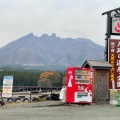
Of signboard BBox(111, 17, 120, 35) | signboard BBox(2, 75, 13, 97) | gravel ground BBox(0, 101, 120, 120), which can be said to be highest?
signboard BBox(111, 17, 120, 35)

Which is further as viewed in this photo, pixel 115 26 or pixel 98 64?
pixel 115 26

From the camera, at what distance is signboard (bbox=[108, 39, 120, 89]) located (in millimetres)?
19469

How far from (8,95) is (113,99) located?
680cm

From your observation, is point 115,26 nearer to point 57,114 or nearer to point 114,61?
point 114,61

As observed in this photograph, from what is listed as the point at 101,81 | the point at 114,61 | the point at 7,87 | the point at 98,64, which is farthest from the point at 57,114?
the point at 7,87

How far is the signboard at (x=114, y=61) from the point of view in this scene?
19.5 meters

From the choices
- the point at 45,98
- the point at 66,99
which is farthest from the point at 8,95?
the point at 66,99

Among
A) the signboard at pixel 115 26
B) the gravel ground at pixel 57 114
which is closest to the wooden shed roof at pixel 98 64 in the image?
the signboard at pixel 115 26

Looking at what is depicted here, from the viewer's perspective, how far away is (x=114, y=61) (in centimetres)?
1970

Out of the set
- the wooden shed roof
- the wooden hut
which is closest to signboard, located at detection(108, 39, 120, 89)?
the wooden hut

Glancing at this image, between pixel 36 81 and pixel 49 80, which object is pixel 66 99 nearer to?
pixel 49 80

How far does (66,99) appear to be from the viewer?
18.1m

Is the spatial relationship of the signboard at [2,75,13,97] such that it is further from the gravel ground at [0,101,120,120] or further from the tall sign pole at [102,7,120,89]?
the tall sign pole at [102,7,120,89]

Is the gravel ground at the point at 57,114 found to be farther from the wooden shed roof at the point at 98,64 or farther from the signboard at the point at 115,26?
the signboard at the point at 115,26
